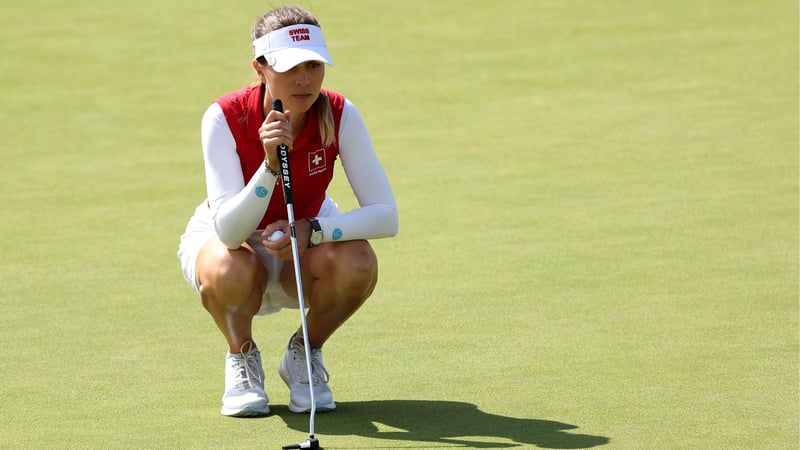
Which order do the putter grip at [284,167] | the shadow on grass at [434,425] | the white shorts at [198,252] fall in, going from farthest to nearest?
the white shorts at [198,252]
the putter grip at [284,167]
the shadow on grass at [434,425]

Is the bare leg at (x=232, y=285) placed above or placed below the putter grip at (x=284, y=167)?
below

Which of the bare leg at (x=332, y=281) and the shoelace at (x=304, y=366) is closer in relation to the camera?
the bare leg at (x=332, y=281)

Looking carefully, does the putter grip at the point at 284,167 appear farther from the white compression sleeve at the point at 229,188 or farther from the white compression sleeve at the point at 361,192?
the white compression sleeve at the point at 361,192

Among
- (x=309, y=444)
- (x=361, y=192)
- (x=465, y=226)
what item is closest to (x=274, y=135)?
(x=361, y=192)

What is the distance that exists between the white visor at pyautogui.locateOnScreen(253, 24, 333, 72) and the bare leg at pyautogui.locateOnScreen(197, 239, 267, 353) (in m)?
0.65

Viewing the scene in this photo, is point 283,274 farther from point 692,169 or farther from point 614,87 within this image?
point 614,87

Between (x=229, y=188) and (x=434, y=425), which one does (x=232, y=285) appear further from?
(x=434, y=425)

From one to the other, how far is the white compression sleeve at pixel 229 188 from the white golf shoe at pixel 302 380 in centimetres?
50

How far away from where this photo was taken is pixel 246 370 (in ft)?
16.3

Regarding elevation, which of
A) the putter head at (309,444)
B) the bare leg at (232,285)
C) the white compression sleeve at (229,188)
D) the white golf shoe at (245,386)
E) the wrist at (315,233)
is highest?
the white compression sleeve at (229,188)

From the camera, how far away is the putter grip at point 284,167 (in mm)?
4676

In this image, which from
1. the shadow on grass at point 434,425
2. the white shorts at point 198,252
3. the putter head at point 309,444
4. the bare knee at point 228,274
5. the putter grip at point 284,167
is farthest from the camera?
the white shorts at point 198,252

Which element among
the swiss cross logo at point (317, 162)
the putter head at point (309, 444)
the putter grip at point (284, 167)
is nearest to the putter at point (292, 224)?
the putter grip at point (284, 167)

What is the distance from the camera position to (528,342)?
5.78 m
